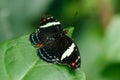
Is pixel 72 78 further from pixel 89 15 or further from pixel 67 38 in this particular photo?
pixel 89 15

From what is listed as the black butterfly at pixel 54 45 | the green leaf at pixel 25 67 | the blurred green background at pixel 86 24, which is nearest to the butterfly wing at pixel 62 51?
the black butterfly at pixel 54 45

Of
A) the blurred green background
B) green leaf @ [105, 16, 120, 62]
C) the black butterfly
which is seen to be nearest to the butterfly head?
the black butterfly

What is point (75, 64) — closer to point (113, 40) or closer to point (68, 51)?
point (68, 51)

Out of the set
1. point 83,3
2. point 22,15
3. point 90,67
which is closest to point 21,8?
point 22,15

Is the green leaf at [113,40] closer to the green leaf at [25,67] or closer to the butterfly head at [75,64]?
the butterfly head at [75,64]

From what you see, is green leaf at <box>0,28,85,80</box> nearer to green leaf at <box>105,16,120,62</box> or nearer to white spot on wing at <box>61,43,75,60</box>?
white spot on wing at <box>61,43,75,60</box>

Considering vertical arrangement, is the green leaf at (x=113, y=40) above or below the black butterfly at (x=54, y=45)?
below
